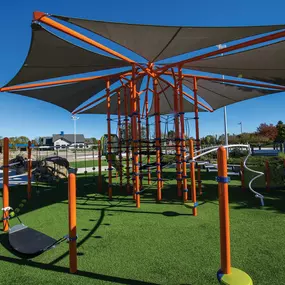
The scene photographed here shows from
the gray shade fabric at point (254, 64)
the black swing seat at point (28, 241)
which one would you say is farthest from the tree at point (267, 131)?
the black swing seat at point (28, 241)

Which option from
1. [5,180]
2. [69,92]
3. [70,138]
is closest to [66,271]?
[5,180]

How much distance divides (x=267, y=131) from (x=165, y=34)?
4794cm

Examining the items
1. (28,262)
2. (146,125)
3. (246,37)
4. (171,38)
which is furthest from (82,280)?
(146,125)

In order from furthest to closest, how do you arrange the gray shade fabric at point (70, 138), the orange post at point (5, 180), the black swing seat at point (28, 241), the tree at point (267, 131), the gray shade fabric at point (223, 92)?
the gray shade fabric at point (70, 138), the tree at point (267, 131), the gray shade fabric at point (223, 92), the orange post at point (5, 180), the black swing seat at point (28, 241)

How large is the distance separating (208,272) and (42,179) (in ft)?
34.7

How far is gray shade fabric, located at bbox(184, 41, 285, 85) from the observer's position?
5.66m

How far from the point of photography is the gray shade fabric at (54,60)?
4.87 m

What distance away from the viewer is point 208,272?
3.05 m

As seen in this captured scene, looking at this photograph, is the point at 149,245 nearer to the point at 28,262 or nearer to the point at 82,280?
the point at 82,280

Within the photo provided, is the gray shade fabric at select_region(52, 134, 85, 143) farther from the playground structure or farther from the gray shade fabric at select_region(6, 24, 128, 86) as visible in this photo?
the gray shade fabric at select_region(6, 24, 128, 86)

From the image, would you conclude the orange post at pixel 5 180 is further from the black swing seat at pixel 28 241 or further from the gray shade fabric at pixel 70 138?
the gray shade fabric at pixel 70 138

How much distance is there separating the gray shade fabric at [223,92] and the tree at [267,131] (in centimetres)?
3756

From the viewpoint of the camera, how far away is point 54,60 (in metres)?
5.94

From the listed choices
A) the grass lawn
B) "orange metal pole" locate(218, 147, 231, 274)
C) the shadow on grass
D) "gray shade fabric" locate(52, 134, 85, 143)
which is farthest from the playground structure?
"gray shade fabric" locate(52, 134, 85, 143)
